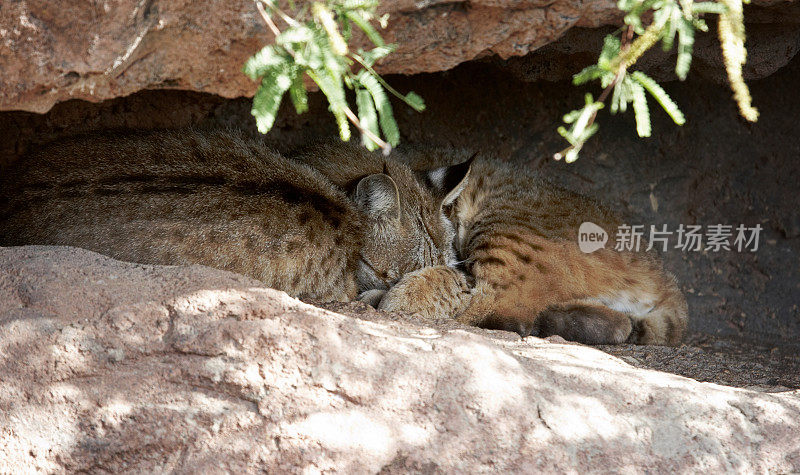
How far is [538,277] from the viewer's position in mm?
4164

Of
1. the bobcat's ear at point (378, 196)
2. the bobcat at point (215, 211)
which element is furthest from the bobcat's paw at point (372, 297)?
the bobcat's ear at point (378, 196)

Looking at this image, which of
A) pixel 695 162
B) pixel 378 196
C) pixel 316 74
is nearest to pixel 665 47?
pixel 316 74

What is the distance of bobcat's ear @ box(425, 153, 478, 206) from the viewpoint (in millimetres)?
4117

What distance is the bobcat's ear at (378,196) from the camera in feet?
12.3

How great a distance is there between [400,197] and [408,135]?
165cm

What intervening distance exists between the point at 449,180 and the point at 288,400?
2.46m

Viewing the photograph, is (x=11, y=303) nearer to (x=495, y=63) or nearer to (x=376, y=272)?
(x=376, y=272)

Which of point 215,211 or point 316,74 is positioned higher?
point 316,74

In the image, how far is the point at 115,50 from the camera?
232 cm

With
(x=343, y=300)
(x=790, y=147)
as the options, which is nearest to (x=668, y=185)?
(x=790, y=147)

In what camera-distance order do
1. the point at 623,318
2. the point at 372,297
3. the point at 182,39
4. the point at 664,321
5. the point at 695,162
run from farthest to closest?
the point at 695,162 < the point at 664,321 < the point at 623,318 < the point at 372,297 < the point at 182,39

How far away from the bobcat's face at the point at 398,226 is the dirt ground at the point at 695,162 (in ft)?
3.98
